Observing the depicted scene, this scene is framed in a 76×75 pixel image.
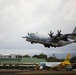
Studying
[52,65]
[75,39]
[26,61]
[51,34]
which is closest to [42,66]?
[52,65]

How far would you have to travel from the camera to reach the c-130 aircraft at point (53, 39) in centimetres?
7755

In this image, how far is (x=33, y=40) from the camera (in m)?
77.2

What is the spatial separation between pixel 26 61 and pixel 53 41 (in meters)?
109

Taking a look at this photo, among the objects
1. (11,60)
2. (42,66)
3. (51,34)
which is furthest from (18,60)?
(51,34)

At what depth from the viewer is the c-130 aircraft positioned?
7755 centimetres

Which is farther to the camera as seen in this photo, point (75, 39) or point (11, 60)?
point (11, 60)

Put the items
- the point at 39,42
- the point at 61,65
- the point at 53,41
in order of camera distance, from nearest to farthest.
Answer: the point at 39,42
the point at 53,41
the point at 61,65

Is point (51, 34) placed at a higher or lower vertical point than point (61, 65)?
higher

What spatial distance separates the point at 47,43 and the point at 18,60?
11717 cm

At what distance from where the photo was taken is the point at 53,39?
8406 centimetres

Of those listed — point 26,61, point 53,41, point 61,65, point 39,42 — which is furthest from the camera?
point 26,61

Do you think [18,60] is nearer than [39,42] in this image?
No

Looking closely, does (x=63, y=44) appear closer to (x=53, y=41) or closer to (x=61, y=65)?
(x=53, y=41)

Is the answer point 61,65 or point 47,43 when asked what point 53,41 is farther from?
point 61,65
